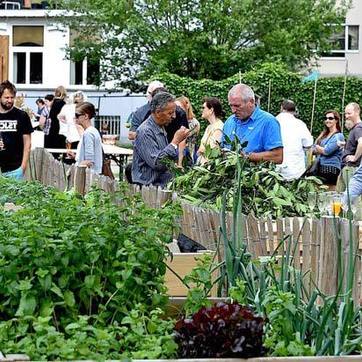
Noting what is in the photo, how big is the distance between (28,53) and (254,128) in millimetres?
44067

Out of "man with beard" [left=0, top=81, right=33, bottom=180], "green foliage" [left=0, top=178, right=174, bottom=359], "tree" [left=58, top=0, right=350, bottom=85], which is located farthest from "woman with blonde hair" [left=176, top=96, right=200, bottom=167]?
"tree" [left=58, top=0, right=350, bottom=85]

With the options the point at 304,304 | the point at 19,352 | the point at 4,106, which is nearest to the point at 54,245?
the point at 19,352

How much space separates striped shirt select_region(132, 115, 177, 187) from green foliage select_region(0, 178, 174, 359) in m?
4.90

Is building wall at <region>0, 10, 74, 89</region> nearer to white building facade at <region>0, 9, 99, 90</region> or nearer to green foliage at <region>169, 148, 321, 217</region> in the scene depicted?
white building facade at <region>0, 9, 99, 90</region>

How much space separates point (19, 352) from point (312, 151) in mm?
15362

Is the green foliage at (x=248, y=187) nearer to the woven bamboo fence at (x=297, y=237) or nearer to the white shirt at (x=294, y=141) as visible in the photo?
the woven bamboo fence at (x=297, y=237)

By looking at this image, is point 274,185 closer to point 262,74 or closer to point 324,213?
point 324,213

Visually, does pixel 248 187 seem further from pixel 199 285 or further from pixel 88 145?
pixel 88 145

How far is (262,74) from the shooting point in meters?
31.8

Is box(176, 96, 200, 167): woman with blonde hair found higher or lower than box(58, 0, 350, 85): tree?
lower

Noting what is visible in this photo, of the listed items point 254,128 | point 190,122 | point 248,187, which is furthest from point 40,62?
point 248,187

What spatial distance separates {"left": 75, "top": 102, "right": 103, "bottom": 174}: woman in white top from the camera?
13688mm

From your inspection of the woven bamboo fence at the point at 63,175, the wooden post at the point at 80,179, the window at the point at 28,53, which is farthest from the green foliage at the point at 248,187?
the window at the point at 28,53

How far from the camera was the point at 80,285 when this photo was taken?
4602mm
